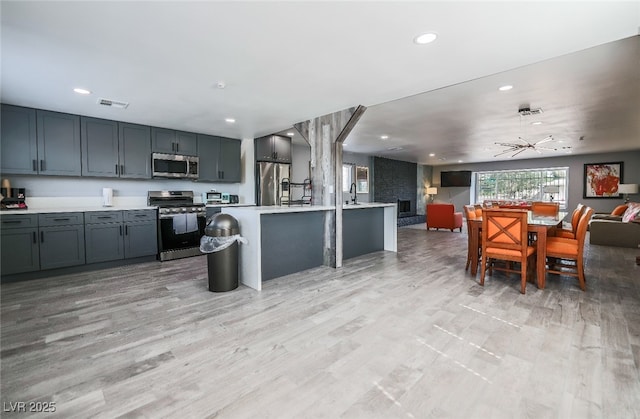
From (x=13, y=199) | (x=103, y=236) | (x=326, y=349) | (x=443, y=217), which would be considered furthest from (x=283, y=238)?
(x=443, y=217)

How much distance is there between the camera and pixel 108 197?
4785 mm

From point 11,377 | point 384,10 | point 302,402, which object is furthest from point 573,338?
point 11,377

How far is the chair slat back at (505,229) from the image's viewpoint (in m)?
3.26

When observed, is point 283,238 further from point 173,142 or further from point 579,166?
point 579,166

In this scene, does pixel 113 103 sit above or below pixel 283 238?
above

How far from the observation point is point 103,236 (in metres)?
4.34

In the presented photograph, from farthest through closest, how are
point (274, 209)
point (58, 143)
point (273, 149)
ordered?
point (273, 149) < point (58, 143) < point (274, 209)

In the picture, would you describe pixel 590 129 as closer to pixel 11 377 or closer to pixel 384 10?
pixel 384 10

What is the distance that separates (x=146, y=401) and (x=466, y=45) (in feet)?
10.8

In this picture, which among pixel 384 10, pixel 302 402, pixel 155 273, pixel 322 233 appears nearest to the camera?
pixel 302 402

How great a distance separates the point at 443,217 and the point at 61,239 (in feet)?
28.2

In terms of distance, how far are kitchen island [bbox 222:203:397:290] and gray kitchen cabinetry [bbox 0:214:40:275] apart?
2522 millimetres

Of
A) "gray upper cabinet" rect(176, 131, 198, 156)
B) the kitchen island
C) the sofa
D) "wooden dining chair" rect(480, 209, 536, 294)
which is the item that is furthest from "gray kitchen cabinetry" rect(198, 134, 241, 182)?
the sofa

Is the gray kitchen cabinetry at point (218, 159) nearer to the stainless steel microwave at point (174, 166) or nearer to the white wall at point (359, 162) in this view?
the stainless steel microwave at point (174, 166)
